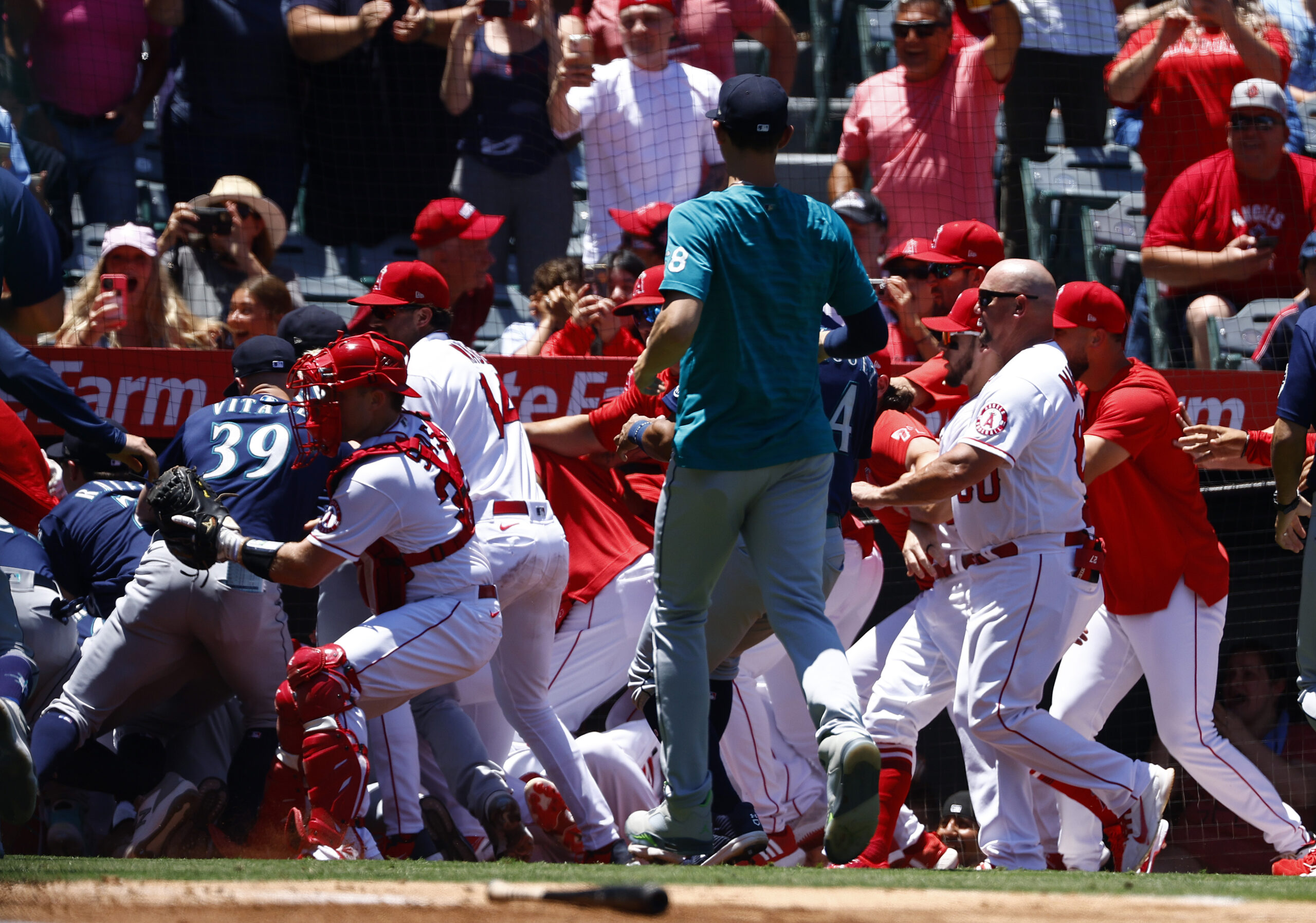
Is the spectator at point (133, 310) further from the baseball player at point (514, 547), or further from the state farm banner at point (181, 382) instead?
the baseball player at point (514, 547)

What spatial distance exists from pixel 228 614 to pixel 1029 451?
7.87 ft

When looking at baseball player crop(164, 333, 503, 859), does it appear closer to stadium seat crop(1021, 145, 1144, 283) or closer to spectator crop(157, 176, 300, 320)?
spectator crop(157, 176, 300, 320)

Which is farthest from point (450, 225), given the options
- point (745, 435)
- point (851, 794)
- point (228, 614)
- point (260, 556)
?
point (851, 794)

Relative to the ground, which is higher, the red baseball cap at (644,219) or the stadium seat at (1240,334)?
the red baseball cap at (644,219)

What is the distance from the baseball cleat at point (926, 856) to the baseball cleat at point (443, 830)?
55.1 inches

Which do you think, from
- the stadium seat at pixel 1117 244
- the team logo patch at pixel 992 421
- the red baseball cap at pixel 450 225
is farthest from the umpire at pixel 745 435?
the stadium seat at pixel 1117 244

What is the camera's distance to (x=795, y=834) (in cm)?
543

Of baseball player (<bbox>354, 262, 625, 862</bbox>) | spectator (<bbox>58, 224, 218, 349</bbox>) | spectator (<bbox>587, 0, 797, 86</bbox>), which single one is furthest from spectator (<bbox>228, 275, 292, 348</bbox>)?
spectator (<bbox>587, 0, 797, 86</bbox>)

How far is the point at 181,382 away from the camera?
580 centimetres

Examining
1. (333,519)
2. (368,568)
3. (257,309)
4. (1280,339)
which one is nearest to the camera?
(333,519)

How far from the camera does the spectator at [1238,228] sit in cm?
670

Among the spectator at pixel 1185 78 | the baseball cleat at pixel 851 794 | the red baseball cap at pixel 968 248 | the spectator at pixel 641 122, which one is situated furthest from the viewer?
the spectator at pixel 1185 78

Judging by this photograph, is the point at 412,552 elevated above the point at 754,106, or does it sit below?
below

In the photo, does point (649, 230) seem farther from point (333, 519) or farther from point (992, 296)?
point (333, 519)
